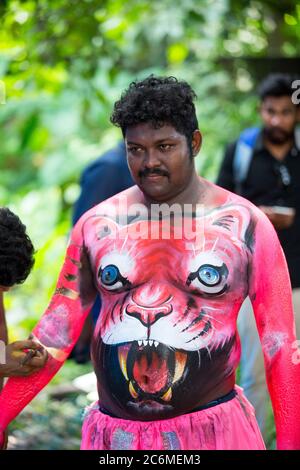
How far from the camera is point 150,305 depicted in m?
3.74

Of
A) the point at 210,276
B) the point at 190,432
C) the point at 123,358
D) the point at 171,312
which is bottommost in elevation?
the point at 190,432

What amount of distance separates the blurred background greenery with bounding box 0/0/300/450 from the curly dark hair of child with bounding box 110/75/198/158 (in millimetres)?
2596

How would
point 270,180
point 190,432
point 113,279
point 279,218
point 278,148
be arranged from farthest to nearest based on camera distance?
point 278,148, point 270,180, point 279,218, point 113,279, point 190,432

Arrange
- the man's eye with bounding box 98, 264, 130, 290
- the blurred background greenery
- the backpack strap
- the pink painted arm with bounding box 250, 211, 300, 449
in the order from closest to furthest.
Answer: the pink painted arm with bounding box 250, 211, 300, 449, the man's eye with bounding box 98, 264, 130, 290, the backpack strap, the blurred background greenery

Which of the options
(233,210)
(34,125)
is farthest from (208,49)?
(233,210)

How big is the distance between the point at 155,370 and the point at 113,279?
1.19ft

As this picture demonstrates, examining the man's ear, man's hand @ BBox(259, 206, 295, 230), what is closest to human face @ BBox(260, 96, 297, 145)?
man's hand @ BBox(259, 206, 295, 230)

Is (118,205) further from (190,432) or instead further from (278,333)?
(190,432)

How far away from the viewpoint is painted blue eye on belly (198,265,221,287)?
12.1 feet

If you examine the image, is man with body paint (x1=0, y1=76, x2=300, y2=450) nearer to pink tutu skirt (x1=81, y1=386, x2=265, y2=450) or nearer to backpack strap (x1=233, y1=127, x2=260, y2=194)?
pink tutu skirt (x1=81, y1=386, x2=265, y2=450)

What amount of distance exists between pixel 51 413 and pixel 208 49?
3.93 metres

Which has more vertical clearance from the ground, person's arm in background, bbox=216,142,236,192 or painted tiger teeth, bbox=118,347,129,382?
person's arm in background, bbox=216,142,236,192

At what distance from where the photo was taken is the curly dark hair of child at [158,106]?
12.3 ft

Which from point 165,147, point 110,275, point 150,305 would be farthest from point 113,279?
point 165,147
